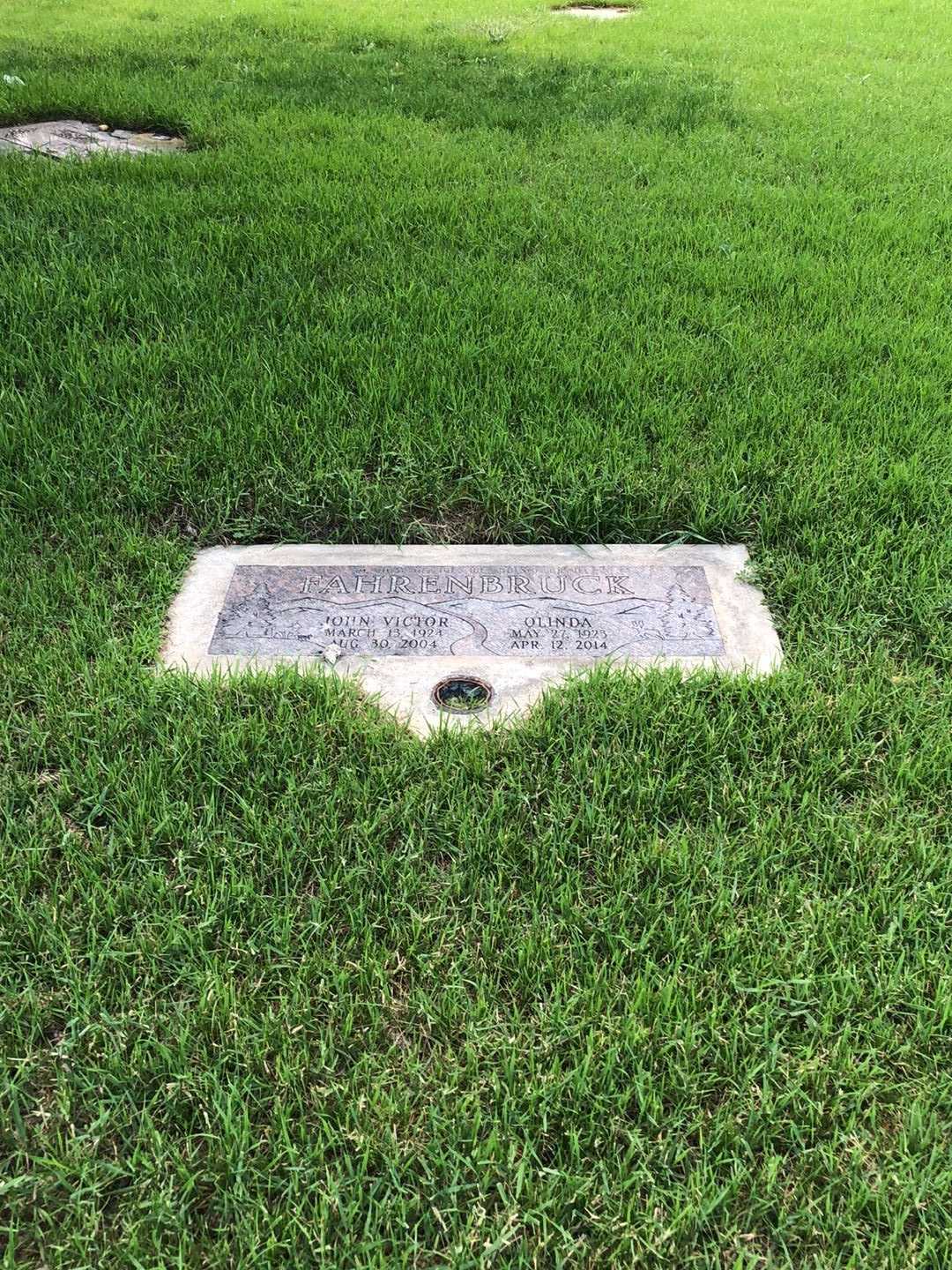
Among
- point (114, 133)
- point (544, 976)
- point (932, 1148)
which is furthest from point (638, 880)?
point (114, 133)

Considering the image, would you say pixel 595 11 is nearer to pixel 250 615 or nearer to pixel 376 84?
pixel 376 84

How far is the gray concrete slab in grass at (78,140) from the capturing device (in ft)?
17.2

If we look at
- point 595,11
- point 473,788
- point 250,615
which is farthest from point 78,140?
point 595,11

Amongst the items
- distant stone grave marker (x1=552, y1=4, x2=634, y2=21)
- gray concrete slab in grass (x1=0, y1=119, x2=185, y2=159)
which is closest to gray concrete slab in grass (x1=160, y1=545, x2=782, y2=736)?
gray concrete slab in grass (x1=0, y1=119, x2=185, y2=159)

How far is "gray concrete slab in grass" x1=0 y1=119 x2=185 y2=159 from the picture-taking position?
5230 mm

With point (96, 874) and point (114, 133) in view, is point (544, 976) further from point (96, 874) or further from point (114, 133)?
point (114, 133)

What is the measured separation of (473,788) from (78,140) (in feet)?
16.8

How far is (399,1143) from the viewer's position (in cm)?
140

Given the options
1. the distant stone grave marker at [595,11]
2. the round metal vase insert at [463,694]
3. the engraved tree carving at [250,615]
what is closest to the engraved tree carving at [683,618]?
the round metal vase insert at [463,694]

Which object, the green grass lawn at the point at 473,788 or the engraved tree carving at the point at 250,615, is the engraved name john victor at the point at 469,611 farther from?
the green grass lawn at the point at 473,788

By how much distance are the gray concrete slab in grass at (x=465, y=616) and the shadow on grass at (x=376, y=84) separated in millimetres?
4111

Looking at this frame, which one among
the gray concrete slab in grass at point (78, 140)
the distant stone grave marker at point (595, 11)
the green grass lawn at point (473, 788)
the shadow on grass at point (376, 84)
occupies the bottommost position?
the green grass lawn at point (473, 788)

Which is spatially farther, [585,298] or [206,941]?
[585,298]

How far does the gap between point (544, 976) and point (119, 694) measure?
1.10 metres
